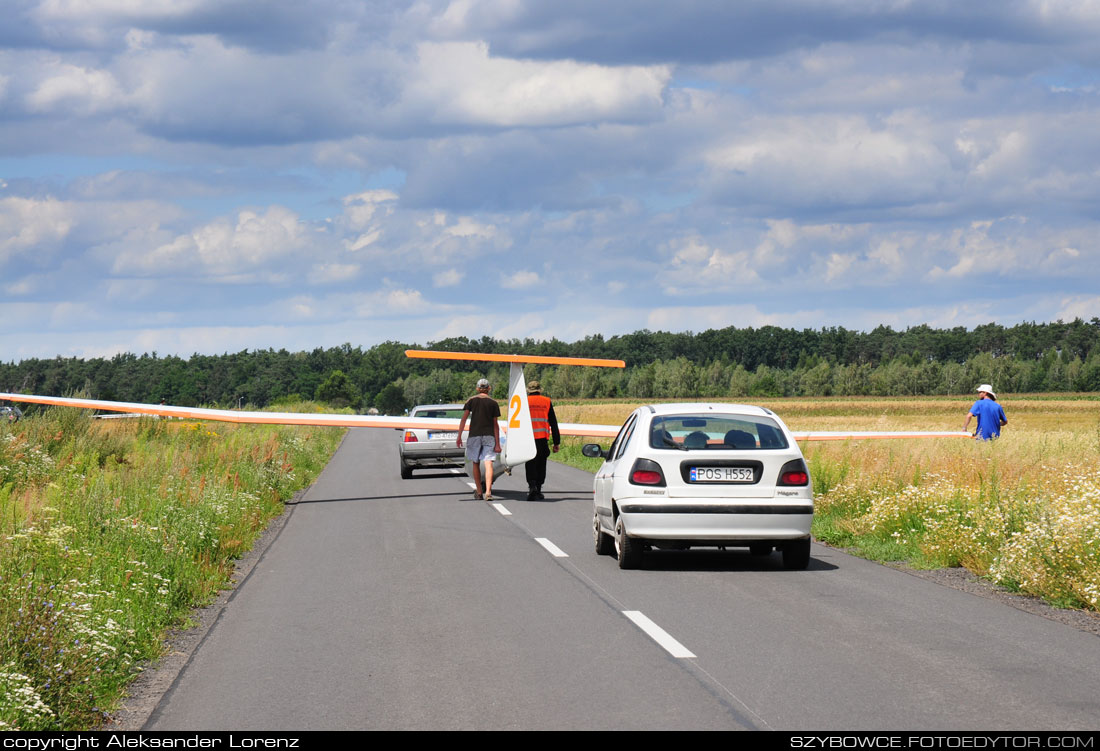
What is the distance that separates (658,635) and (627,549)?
3.40 meters

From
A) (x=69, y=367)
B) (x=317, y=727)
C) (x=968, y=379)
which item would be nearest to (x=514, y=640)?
(x=317, y=727)

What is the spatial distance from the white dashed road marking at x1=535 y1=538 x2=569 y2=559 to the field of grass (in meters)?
3.54

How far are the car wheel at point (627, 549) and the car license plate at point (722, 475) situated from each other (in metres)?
0.85

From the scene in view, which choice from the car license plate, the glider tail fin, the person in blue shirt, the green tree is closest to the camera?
the car license plate

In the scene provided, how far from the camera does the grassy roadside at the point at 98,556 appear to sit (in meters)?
5.81

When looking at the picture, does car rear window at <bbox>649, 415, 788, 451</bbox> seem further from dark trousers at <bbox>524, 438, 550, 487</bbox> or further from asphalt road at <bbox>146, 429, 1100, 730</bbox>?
dark trousers at <bbox>524, 438, 550, 487</bbox>

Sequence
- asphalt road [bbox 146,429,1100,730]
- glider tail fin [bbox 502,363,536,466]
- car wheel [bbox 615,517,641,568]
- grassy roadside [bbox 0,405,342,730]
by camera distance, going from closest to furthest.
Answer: asphalt road [bbox 146,429,1100,730] → grassy roadside [bbox 0,405,342,730] → car wheel [bbox 615,517,641,568] → glider tail fin [bbox 502,363,536,466]

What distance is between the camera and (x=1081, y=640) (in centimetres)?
759

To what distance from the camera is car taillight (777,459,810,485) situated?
1089 centimetres

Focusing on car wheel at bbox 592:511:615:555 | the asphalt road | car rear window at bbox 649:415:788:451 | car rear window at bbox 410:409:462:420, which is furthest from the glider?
the asphalt road

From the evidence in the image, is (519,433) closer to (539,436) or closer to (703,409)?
(539,436)
